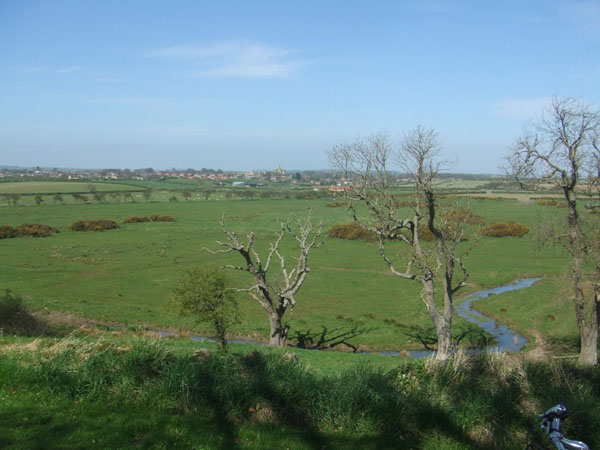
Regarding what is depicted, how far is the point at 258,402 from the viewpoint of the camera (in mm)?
8109

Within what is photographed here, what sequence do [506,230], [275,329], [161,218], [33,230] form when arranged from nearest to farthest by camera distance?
1. [275,329]
2. [33,230]
3. [506,230]
4. [161,218]

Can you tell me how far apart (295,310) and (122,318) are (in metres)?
13.8

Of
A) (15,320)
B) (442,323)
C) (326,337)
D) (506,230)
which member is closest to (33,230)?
(15,320)

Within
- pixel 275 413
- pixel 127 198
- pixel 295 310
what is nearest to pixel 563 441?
pixel 275 413

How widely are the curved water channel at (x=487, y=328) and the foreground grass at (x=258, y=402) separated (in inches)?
554

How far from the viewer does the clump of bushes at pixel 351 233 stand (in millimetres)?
74625

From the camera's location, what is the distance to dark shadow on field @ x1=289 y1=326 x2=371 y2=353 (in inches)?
1123

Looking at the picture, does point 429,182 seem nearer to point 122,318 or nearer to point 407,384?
point 407,384

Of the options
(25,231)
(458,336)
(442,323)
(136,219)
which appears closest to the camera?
(442,323)

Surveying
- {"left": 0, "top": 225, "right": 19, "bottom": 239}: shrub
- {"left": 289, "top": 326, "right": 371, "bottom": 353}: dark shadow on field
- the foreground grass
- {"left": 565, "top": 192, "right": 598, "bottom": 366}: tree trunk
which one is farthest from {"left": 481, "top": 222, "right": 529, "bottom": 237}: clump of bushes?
{"left": 0, "top": 225, "right": 19, "bottom": 239}: shrub

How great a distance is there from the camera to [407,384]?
8969 mm

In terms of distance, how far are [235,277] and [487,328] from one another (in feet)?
88.2

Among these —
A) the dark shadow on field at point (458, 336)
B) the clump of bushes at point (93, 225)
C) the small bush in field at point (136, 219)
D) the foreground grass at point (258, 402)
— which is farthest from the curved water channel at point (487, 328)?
the small bush in field at point (136, 219)

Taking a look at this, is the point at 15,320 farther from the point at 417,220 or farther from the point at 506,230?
the point at 506,230
